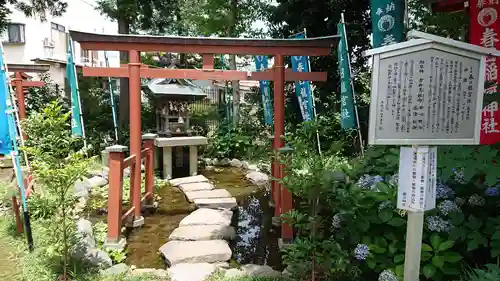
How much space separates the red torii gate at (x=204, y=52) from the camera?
521 centimetres

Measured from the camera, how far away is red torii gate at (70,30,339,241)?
5.21 m

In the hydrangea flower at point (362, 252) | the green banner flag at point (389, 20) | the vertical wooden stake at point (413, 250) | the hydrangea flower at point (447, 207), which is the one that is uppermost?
the green banner flag at point (389, 20)

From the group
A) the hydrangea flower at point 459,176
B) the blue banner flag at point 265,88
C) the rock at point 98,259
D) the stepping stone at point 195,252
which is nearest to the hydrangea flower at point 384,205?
the hydrangea flower at point 459,176

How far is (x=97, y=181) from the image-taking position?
27.8ft

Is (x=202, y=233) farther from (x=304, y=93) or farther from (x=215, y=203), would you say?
(x=304, y=93)

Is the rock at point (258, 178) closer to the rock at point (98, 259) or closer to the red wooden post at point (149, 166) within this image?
the red wooden post at point (149, 166)

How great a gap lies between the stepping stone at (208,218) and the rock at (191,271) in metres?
1.48

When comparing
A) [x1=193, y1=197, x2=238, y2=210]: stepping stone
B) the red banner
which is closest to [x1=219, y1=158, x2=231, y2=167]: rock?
[x1=193, y1=197, x2=238, y2=210]: stepping stone

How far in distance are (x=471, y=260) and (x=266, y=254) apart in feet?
8.63

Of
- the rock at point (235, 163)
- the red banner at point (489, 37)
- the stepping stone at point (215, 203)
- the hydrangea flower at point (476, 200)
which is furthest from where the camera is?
the rock at point (235, 163)

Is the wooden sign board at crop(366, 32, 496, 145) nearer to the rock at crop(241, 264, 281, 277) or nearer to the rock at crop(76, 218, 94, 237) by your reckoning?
the rock at crop(241, 264, 281, 277)

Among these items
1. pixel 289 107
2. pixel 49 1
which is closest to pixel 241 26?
pixel 289 107

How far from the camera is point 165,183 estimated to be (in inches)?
350

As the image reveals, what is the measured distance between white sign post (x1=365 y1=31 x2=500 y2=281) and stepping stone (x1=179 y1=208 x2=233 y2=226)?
12.9 ft
